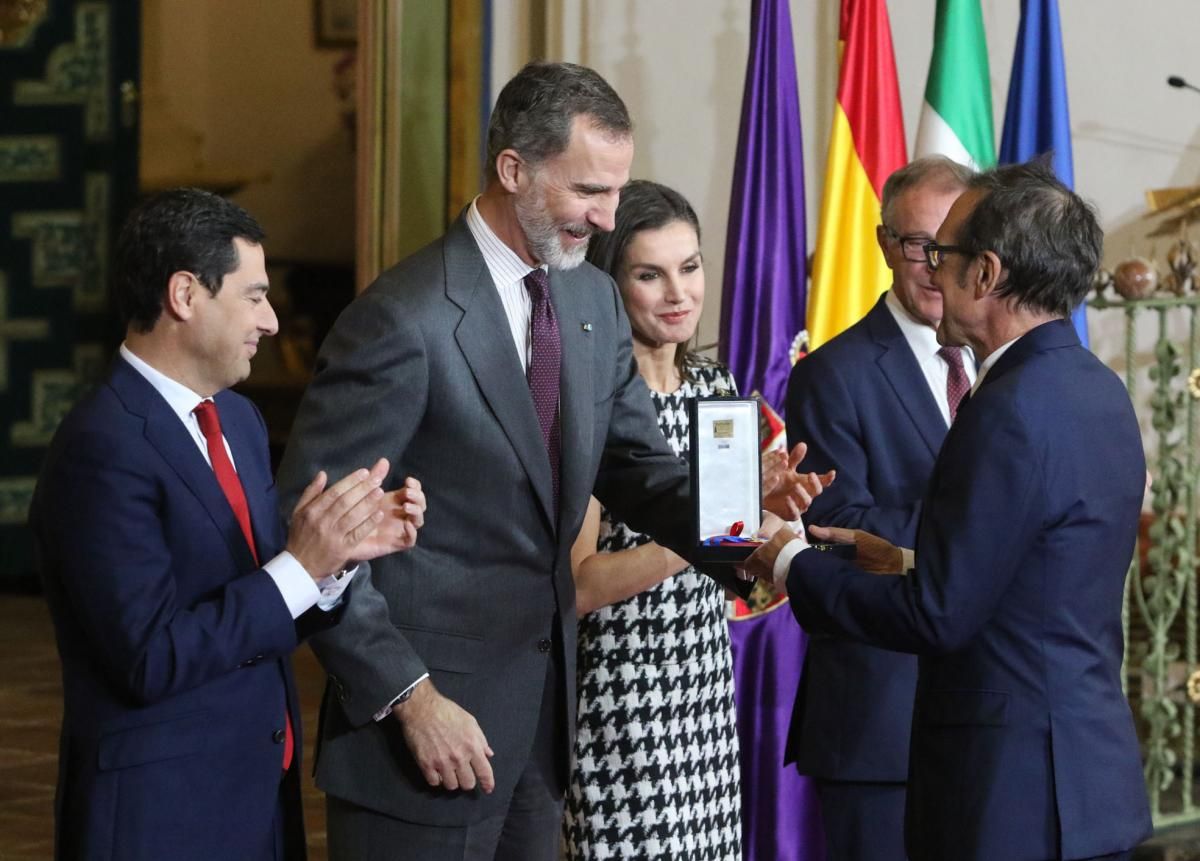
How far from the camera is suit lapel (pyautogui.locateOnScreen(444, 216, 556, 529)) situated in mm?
2396

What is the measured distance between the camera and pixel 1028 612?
7.17 ft

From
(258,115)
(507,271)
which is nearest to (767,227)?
(507,271)

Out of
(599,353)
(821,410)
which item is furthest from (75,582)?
(821,410)

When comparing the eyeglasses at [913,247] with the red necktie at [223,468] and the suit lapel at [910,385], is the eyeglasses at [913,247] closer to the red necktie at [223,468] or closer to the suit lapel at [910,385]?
the suit lapel at [910,385]

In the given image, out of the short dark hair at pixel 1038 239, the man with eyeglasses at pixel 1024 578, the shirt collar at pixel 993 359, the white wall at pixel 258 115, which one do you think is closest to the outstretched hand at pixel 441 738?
the man with eyeglasses at pixel 1024 578

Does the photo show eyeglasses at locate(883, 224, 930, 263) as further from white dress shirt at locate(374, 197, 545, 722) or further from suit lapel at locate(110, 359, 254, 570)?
suit lapel at locate(110, 359, 254, 570)

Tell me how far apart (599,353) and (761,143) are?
2.11m

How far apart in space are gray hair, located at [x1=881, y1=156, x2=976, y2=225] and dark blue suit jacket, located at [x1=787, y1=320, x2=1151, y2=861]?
0.67 m

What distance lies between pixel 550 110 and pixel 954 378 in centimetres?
90

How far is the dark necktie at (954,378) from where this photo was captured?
9.53ft

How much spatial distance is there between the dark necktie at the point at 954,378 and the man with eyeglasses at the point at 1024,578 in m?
0.60

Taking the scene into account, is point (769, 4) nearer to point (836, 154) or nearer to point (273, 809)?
point (836, 154)

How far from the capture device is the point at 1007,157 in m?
4.60

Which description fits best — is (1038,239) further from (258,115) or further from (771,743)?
(258,115)
